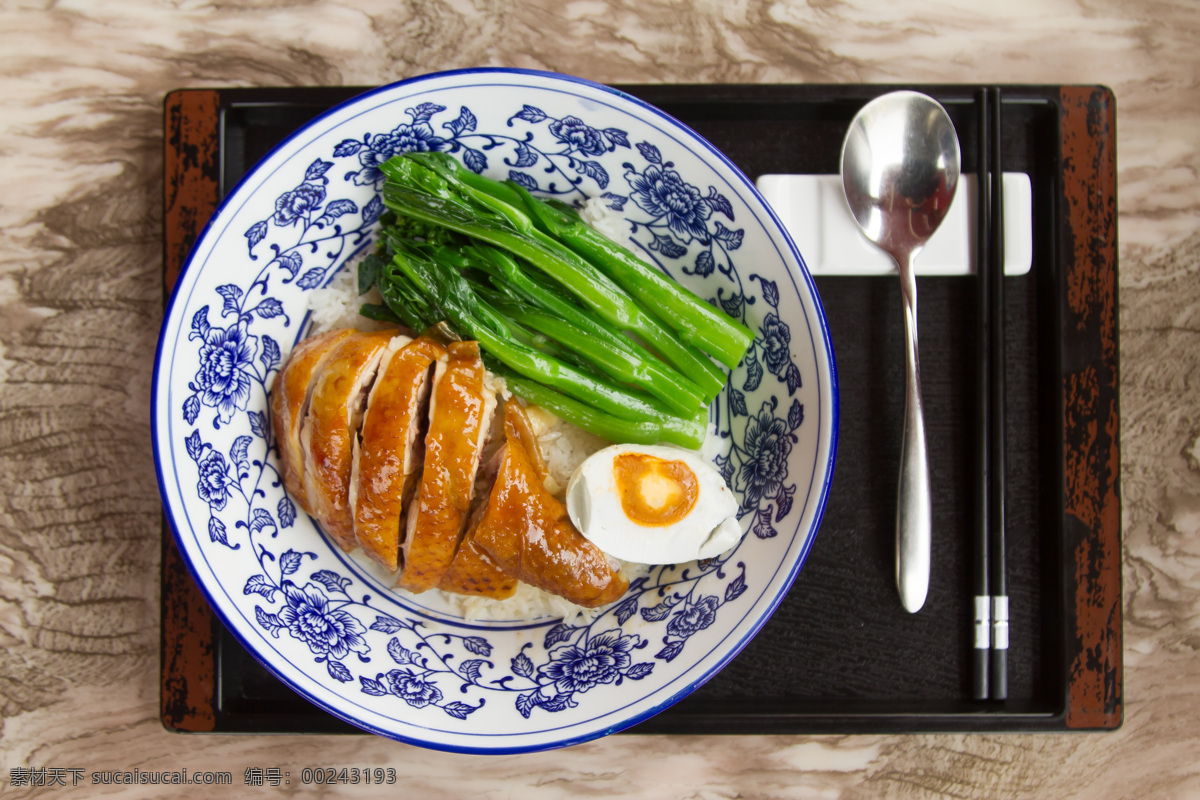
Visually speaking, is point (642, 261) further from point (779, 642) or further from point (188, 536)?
point (188, 536)

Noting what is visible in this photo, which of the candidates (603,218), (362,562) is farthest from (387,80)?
Result: (362,562)

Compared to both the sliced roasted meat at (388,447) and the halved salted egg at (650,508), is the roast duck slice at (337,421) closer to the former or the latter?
the sliced roasted meat at (388,447)

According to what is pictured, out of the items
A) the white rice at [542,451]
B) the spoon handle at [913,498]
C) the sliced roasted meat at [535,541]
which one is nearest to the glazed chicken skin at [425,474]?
the sliced roasted meat at [535,541]

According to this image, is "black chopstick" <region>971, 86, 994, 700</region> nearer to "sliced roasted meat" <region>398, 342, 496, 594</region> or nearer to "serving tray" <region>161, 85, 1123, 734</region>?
"serving tray" <region>161, 85, 1123, 734</region>

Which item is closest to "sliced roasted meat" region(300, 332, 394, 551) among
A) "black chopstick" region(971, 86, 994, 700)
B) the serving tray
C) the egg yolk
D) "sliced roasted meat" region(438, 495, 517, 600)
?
"sliced roasted meat" region(438, 495, 517, 600)

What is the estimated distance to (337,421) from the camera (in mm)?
1854

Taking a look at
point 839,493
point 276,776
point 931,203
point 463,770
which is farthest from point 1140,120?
point 276,776

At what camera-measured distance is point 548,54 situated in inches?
90.4

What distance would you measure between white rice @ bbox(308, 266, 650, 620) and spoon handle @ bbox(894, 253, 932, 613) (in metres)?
0.78

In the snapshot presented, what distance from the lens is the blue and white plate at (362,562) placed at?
6.23 ft

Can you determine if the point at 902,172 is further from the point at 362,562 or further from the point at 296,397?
the point at 362,562

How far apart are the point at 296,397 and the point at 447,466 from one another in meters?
0.51

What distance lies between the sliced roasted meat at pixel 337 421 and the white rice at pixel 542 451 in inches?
7.1

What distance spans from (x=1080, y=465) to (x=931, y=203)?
0.94 meters
